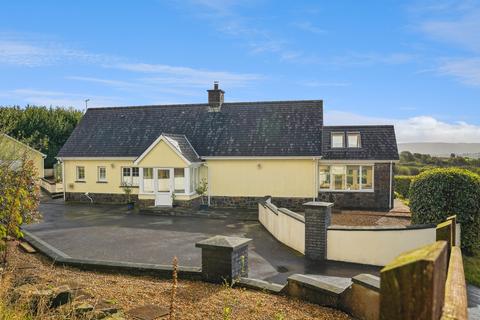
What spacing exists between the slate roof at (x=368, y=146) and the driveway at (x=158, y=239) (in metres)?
8.18

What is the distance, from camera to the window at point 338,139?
24298 mm

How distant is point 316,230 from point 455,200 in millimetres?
5063

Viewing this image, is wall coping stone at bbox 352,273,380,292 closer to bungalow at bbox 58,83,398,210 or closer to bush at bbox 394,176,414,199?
bungalow at bbox 58,83,398,210

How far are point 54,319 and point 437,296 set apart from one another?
5034mm

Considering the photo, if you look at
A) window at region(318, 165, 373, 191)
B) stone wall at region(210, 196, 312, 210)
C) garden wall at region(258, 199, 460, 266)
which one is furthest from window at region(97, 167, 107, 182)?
garden wall at region(258, 199, 460, 266)

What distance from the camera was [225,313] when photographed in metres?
5.72

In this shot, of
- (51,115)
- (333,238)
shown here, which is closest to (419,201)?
(333,238)

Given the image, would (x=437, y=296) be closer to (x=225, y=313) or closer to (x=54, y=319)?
(x=225, y=313)

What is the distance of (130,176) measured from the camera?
2511 cm

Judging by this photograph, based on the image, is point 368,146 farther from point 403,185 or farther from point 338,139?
point 403,185

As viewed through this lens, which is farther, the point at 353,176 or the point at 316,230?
the point at 353,176

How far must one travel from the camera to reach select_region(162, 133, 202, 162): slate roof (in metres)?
22.7

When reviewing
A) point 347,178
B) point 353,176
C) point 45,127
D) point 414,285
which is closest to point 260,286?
point 414,285

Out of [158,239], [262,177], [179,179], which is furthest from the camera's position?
[262,177]
